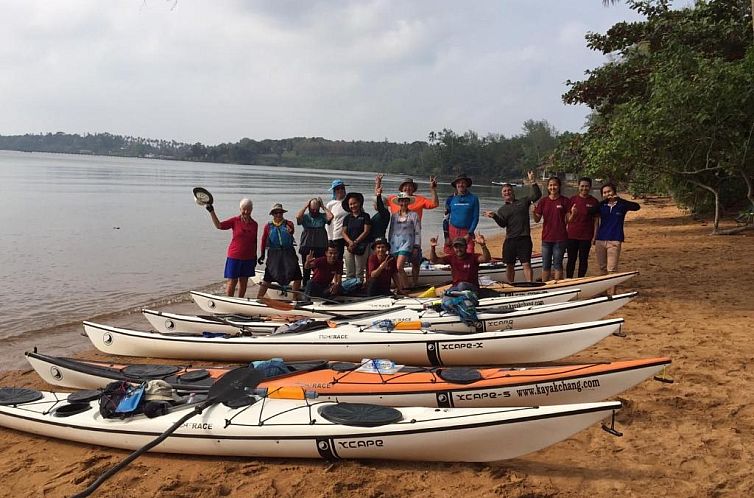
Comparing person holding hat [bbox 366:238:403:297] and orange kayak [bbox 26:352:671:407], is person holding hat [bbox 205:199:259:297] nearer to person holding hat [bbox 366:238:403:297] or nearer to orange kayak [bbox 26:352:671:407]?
person holding hat [bbox 366:238:403:297]

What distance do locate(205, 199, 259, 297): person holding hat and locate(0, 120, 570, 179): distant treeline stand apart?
Result: 14.3m

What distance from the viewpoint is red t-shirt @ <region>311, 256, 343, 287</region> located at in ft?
26.8

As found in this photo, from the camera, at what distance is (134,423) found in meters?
4.25

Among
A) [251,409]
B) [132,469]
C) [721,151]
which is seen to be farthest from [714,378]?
[721,151]

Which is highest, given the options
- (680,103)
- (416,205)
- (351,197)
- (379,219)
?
(680,103)

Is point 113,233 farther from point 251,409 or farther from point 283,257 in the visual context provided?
point 251,409

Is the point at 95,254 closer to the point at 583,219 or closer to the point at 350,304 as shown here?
the point at 350,304

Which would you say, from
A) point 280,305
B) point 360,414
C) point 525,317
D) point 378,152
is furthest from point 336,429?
point 378,152

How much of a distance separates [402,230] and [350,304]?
61.1 inches

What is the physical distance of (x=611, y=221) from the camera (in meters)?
8.02

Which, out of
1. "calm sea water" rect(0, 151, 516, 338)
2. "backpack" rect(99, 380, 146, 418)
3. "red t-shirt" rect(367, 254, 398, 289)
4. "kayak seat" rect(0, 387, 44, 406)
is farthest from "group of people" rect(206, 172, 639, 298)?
"calm sea water" rect(0, 151, 516, 338)

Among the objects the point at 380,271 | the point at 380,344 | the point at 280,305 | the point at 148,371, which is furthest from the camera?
the point at 280,305

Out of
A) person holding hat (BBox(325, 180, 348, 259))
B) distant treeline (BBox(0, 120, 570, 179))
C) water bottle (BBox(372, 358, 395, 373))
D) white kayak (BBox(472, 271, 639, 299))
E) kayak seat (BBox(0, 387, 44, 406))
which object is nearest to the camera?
kayak seat (BBox(0, 387, 44, 406))

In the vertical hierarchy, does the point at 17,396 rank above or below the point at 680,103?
below
